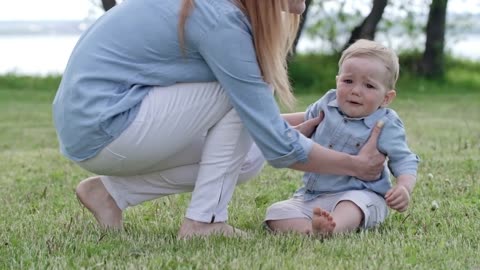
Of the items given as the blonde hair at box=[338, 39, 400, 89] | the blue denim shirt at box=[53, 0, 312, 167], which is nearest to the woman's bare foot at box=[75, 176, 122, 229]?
the blue denim shirt at box=[53, 0, 312, 167]

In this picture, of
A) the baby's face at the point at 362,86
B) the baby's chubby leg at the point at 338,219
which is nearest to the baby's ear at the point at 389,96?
the baby's face at the point at 362,86

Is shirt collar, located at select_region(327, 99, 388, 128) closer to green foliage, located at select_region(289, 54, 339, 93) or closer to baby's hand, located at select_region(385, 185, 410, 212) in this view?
baby's hand, located at select_region(385, 185, 410, 212)

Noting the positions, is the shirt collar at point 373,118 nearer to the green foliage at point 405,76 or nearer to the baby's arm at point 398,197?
the baby's arm at point 398,197

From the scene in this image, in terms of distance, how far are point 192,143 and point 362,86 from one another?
2.26ft

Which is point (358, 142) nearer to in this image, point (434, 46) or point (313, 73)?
point (313, 73)

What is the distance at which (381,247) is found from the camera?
3.25m

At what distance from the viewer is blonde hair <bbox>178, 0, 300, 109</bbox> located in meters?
3.27

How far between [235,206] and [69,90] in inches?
45.9

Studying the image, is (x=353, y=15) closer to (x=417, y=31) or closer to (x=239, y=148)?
(x=417, y=31)

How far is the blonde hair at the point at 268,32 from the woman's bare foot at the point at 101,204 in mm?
741

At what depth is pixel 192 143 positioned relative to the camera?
347 cm

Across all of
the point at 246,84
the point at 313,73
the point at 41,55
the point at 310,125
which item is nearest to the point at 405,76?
the point at 313,73

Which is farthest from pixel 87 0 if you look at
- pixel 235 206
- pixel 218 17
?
pixel 218 17

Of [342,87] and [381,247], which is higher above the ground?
[342,87]
